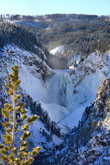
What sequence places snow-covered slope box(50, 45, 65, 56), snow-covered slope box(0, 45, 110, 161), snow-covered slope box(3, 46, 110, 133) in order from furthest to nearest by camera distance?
snow-covered slope box(50, 45, 65, 56), snow-covered slope box(3, 46, 110, 133), snow-covered slope box(0, 45, 110, 161)

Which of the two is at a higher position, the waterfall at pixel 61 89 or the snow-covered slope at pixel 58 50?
the snow-covered slope at pixel 58 50

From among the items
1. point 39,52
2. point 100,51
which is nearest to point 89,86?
point 100,51

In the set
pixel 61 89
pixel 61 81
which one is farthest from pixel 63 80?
pixel 61 89

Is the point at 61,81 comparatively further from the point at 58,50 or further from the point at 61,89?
the point at 58,50

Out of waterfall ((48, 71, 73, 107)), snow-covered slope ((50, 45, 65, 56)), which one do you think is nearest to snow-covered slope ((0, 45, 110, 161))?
waterfall ((48, 71, 73, 107))

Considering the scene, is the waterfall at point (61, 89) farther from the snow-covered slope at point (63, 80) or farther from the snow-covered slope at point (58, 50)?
the snow-covered slope at point (58, 50)

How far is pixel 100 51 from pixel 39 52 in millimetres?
25811

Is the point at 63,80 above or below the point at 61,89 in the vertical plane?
above

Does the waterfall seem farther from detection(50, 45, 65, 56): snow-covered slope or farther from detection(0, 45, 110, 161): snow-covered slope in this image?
detection(50, 45, 65, 56): snow-covered slope

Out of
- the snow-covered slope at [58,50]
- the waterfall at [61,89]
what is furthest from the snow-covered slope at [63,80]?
the snow-covered slope at [58,50]

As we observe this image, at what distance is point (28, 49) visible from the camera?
99.6 m

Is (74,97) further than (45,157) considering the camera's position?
Yes

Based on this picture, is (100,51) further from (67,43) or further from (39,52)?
(67,43)

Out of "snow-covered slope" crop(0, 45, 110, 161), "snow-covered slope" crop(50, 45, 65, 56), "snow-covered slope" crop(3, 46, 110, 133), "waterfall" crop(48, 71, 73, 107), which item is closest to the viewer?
"snow-covered slope" crop(0, 45, 110, 161)
